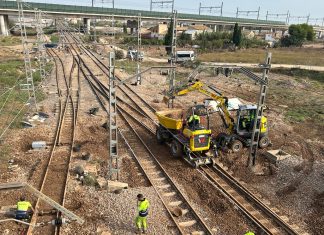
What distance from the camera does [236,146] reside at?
15.9 metres

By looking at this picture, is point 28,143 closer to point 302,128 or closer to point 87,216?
point 87,216

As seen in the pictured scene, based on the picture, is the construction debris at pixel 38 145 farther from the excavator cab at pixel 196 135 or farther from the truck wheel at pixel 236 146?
the truck wheel at pixel 236 146

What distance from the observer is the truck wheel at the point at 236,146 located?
51.8 feet

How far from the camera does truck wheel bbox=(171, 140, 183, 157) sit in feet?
48.6

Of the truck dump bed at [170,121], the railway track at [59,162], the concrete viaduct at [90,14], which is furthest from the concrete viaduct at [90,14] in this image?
the truck dump bed at [170,121]

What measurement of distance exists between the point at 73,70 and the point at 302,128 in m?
26.6

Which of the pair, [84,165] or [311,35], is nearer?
[84,165]

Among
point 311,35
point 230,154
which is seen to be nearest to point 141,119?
point 230,154

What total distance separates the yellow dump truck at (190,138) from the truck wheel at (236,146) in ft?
3.61

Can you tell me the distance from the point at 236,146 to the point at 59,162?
873 cm

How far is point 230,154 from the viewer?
15852 mm

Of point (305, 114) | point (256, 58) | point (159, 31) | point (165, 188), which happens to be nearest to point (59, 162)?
point (165, 188)

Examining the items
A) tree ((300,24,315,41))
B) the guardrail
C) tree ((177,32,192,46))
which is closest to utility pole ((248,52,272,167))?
the guardrail

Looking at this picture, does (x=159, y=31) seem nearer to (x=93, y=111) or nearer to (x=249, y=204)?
(x=93, y=111)
